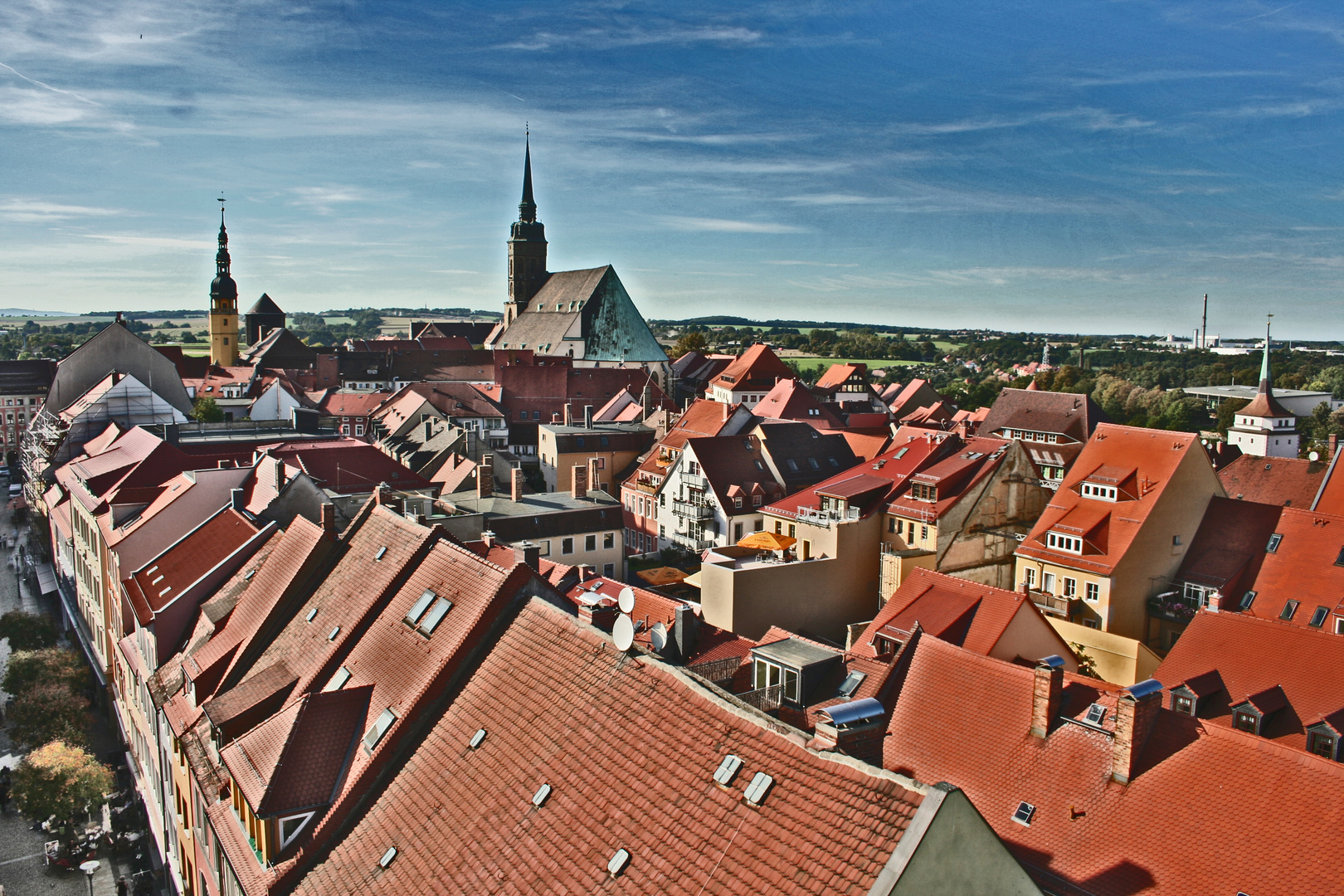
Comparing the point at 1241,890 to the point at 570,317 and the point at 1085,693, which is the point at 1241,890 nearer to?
the point at 1085,693

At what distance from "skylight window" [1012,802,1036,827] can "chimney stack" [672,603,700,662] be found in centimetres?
908

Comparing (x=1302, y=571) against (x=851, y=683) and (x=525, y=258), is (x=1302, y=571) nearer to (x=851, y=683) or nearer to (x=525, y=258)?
(x=851, y=683)

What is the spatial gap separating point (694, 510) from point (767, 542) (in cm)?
977

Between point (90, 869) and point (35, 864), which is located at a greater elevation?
point (90, 869)

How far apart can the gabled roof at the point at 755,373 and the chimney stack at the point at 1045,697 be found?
282 feet

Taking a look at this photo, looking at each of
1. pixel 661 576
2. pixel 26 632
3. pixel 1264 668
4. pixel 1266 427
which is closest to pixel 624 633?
pixel 1264 668

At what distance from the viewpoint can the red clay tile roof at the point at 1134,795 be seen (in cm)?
1546

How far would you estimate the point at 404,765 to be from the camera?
547 inches

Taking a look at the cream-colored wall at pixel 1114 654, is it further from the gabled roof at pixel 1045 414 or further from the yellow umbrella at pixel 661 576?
the gabled roof at pixel 1045 414

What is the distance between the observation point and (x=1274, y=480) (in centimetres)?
5184

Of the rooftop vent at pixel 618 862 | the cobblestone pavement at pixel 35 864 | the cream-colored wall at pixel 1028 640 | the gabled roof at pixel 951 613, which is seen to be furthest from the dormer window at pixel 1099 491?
the cobblestone pavement at pixel 35 864

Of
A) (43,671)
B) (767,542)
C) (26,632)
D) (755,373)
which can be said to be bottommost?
(26,632)

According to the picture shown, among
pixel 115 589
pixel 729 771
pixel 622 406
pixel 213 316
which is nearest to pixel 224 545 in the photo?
pixel 115 589

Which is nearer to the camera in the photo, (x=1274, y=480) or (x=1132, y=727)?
(x=1132, y=727)
